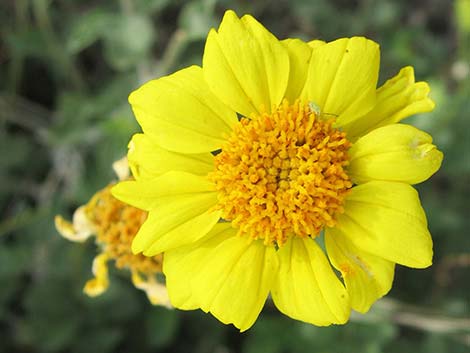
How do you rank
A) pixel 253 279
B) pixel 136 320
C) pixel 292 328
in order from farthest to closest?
pixel 136 320 < pixel 292 328 < pixel 253 279

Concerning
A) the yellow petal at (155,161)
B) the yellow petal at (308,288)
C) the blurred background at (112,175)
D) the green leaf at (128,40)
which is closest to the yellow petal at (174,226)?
the yellow petal at (155,161)

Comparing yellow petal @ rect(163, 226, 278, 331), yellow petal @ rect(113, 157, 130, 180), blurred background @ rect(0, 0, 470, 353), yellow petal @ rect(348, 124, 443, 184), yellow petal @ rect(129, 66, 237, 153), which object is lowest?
blurred background @ rect(0, 0, 470, 353)

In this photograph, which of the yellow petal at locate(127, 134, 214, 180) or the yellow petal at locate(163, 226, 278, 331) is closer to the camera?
the yellow petal at locate(163, 226, 278, 331)

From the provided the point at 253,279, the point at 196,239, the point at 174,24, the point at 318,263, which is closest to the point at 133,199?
the point at 196,239

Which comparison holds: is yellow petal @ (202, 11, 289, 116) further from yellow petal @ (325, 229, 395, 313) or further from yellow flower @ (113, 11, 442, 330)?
yellow petal @ (325, 229, 395, 313)

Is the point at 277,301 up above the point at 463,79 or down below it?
above

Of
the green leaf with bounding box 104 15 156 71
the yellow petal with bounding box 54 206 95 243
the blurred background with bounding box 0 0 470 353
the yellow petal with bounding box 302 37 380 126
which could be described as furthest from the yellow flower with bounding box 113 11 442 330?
the green leaf with bounding box 104 15 156 71

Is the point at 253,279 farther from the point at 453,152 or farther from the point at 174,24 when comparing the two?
the point at 174,24
